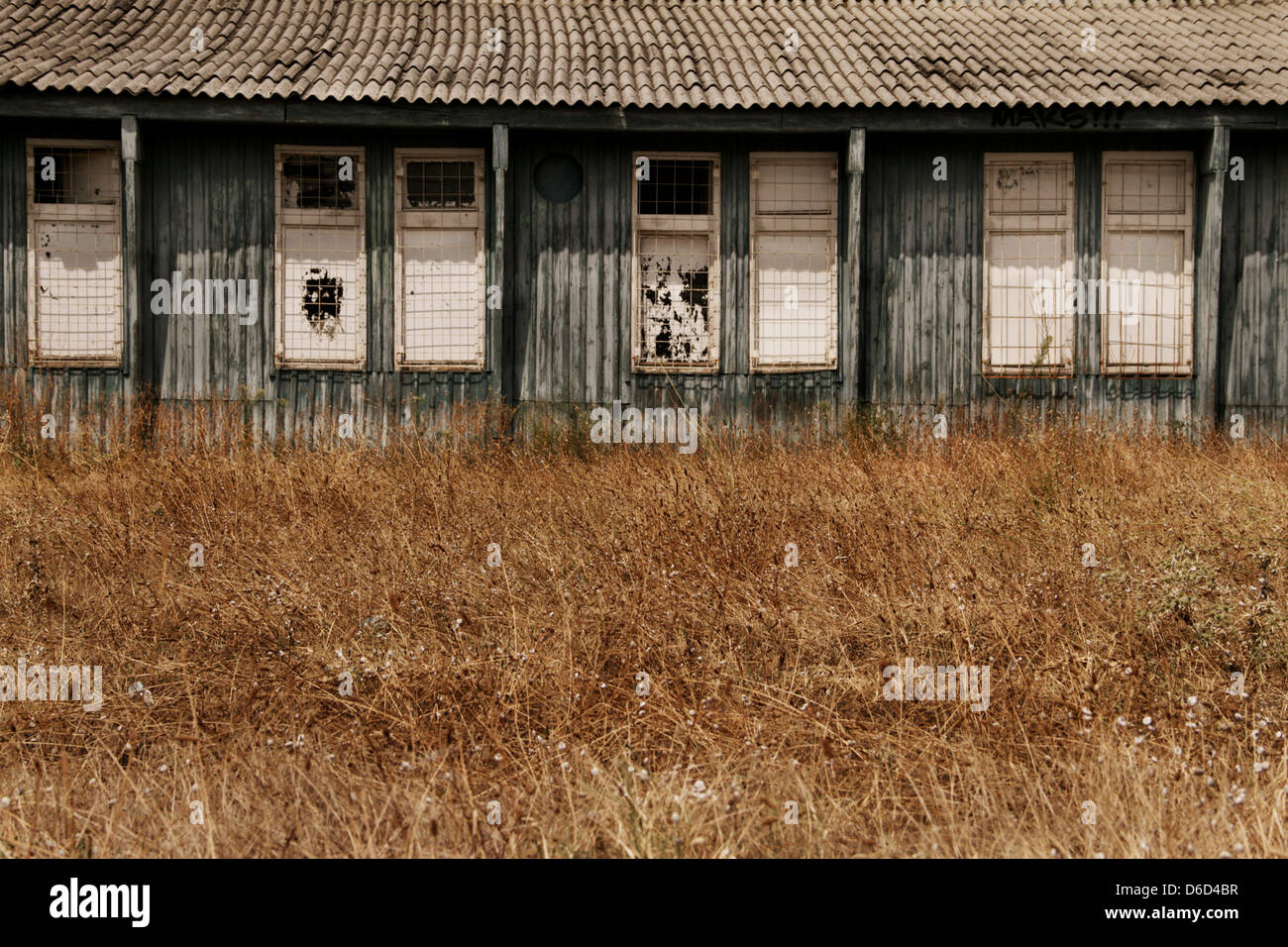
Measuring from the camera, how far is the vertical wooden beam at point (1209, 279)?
427 inches

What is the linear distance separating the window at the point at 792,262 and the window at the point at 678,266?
47cm

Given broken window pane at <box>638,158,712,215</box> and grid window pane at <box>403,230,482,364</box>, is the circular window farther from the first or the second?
grid window pane at <box>403,230,482,364</box>

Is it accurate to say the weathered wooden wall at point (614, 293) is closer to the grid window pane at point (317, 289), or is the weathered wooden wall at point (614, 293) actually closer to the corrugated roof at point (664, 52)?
the grid window pane at point (317, 289)

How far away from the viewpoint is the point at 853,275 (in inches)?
432

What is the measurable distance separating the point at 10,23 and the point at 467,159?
5.20 meters

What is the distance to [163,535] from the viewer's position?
5727 millimetres

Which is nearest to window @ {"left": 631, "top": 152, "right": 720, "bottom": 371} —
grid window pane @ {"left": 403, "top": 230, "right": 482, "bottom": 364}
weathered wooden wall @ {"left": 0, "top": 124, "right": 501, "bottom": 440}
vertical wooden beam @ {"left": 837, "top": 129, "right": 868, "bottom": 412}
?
vertical wooden beam @ {"left": 837, "top": 129, "right": 868, "bottom": 412}

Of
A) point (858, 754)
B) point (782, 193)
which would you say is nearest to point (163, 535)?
point (858, 754)

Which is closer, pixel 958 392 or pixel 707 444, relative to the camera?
pixel 707 444

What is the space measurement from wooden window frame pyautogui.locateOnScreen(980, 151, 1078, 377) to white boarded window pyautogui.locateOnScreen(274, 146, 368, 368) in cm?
679

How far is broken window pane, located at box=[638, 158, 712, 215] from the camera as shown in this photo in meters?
11.4

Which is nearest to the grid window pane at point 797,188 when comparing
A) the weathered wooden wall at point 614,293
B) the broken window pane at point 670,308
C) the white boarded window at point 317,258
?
the weathered wooden wall at point 614,293

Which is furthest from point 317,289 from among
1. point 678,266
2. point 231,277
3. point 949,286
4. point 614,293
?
point 949,286
